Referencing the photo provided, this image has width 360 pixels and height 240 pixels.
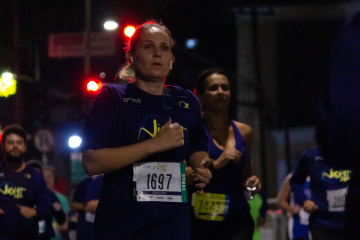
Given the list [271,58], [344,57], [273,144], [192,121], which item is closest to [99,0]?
[271,58]

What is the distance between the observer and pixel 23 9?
14547 millimetres

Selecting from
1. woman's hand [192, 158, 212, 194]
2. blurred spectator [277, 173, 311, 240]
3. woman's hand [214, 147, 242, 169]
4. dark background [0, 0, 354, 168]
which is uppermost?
dark background [0, 0, 354, 168]

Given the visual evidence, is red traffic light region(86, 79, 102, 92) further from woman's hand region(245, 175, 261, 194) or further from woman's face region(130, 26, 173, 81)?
woman's face region(130, 26, 173, 81)

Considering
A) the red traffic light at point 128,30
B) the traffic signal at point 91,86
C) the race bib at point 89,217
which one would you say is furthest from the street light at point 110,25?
the race bib at point 89,217

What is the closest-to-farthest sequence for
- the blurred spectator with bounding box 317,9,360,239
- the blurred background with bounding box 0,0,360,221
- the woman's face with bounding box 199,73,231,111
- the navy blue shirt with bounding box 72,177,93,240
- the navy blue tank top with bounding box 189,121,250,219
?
the blurred spectator with bounding box 317,9,360,239 < the navy blue tank top with bounding box 189,121,250,219 < the woman's face with bounding box 199,73,231,111 < the navy blue shirt with bounding box 72,177,93,240 < the blurred background with bounding box 0,0,360,221

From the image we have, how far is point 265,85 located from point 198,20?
365 cm

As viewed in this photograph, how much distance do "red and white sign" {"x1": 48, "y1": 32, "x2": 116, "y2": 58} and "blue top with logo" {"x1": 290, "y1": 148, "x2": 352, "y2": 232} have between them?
6.16 m

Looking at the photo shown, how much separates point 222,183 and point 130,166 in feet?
5.44

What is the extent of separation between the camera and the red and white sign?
1092 centimetres

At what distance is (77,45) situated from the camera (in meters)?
11.1

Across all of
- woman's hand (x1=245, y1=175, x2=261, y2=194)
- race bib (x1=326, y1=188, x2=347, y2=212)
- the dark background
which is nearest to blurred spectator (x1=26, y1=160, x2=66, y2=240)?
the dark background

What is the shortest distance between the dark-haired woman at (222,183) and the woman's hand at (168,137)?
1476 millimetres

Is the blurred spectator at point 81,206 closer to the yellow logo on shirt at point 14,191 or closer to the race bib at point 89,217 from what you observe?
the race bib at point 89,217

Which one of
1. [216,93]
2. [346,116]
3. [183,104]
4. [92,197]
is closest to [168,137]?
[183,104]
